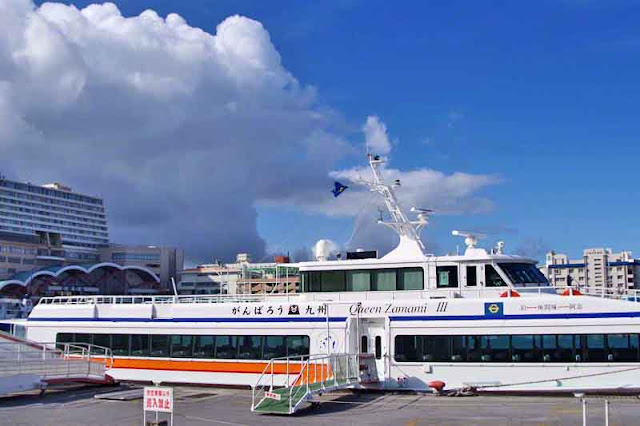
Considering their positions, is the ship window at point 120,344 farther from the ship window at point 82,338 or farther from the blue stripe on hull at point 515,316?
the blue stripe on hull at point 515,316

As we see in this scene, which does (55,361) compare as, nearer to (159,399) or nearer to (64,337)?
(64,337)

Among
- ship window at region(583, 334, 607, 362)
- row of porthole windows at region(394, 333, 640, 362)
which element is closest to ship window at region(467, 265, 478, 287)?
row of porthole windows at region(394, 333, 640, 362)

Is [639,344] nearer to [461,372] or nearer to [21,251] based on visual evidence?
[461,372]

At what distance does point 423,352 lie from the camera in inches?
852

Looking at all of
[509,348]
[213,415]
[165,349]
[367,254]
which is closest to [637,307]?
[509,348]

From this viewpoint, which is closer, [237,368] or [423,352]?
[423,352]

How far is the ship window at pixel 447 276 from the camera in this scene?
75.5 ft

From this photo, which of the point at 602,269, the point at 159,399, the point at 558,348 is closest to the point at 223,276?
the point at 602,269

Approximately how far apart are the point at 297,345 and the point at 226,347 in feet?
8.95

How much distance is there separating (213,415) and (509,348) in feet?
29.7

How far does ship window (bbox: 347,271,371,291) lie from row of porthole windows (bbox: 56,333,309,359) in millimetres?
2511

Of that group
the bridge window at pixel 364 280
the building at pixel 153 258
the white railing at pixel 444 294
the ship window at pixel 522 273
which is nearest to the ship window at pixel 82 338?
the white railing at pixel 444 294

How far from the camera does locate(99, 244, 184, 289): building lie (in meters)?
160

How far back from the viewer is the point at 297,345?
23.2 meters
